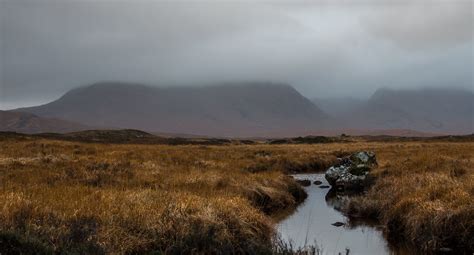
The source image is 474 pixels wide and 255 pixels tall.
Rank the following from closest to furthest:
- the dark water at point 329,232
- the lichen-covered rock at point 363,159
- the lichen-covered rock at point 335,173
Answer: the dark water at point 329,232 < the lichen-covered rock at point 335,173 < the lichen-covered rock at point 363,159

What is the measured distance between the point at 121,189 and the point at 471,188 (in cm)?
1236

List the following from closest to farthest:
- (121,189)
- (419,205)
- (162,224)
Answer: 1. (162,224)
2. (419,205)
3. (121,189)

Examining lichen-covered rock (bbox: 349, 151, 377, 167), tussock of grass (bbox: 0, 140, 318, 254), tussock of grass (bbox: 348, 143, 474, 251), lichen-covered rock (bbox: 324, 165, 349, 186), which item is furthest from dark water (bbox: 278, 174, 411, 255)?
lichen-covered rock (bbox: 349, 151, 377, 167)

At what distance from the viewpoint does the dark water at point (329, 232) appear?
15.4m

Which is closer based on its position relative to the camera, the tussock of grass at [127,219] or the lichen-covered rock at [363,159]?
the tussock of grass at [127,219]

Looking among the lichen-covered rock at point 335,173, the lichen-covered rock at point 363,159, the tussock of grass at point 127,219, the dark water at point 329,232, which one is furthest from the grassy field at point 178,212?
the lichen-covered rock at point 363,159

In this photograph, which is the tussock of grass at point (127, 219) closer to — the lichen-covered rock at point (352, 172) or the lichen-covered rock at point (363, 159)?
the lichen-covered rock at point (352, 172)

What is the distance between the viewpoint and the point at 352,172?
3164 centimetres

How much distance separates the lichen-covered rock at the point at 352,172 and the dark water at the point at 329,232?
539 cm

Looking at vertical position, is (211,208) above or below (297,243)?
above

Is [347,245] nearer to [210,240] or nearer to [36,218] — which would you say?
[210,240]

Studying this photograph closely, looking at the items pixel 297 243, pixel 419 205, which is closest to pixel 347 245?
pixel 297 243

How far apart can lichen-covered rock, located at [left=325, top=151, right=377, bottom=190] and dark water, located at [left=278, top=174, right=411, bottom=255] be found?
5392 mm

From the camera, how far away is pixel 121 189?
1844 cm
